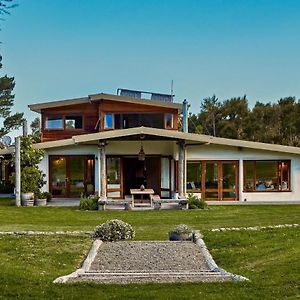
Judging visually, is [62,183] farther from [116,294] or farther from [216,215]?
[116,294]

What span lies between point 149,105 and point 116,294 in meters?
21.1

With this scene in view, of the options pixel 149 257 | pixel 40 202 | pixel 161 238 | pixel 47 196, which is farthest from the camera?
pixel 47 196

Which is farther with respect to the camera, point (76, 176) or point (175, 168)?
point (76, 176)

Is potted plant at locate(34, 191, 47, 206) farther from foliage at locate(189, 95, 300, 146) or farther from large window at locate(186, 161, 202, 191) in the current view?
foliage at locate(189, 95, 300, 146)

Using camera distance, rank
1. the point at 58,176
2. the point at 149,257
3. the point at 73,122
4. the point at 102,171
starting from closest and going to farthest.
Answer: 1. the point at 149,257
2. the point at 102,171
3. the point at 58,176
4. the point at 73,122

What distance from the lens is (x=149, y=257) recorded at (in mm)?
10234

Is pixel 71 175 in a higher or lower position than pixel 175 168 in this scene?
lower

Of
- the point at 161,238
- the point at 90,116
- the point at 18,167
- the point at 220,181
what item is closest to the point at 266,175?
the point at 220,181

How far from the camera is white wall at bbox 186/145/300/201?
24312 millimetres

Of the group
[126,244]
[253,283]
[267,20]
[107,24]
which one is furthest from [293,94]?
[253,283]

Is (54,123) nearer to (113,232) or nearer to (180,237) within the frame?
(113,232)

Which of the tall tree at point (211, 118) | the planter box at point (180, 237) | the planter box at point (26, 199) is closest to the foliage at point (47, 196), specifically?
the planter box at point (26, 199)

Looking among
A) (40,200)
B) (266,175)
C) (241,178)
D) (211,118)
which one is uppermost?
(211,118)

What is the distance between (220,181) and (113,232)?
1258 centimetres
